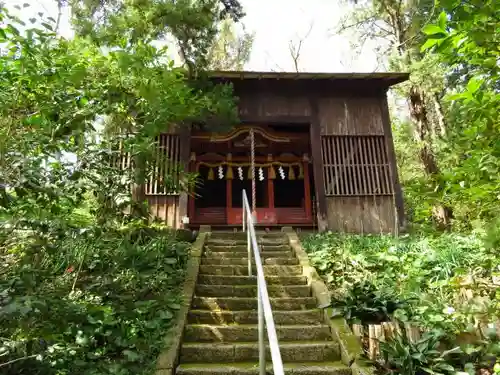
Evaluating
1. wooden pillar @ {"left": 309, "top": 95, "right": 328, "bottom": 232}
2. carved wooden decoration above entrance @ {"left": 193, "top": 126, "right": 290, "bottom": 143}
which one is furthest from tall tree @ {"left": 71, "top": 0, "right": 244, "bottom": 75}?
wooden pillar @ {"left": 309, "top": 95, "right": 328, "bottom": 232}

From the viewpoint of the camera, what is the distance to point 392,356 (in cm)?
374

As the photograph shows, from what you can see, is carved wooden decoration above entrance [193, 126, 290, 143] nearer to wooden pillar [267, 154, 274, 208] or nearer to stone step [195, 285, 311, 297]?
wooden pillar [267, 154, 274, 208]

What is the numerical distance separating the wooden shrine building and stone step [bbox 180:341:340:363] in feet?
17.3

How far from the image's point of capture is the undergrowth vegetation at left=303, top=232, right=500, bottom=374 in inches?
148

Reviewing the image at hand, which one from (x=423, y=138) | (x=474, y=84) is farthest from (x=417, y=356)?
(x=423, y=138)

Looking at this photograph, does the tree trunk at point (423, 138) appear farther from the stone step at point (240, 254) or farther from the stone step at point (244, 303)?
the stone step at point (244, 303)

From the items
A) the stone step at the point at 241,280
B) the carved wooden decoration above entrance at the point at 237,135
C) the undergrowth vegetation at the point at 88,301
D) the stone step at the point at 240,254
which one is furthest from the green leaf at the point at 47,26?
the carved wooden decoration above entrance at the point at 237,135

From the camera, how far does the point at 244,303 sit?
5.28 m

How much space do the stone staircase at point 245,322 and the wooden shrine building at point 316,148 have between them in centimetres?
334

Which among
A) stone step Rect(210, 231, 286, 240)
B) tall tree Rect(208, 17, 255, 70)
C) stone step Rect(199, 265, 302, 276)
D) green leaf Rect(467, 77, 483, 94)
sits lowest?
stone step Rect(199, 265, 302, 276)

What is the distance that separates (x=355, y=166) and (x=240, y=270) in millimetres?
5259

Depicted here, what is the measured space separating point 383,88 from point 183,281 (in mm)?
7881

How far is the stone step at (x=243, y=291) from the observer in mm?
5570

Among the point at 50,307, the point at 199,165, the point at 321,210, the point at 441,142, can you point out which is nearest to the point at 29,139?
the point at 50,307
